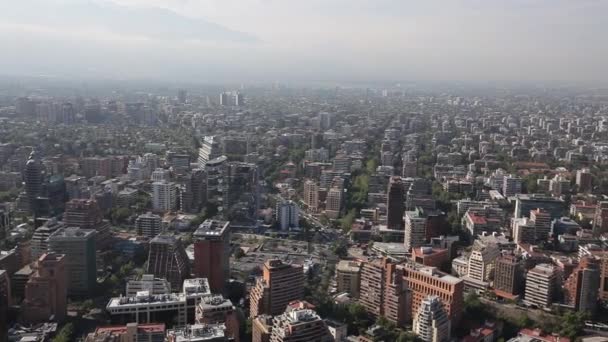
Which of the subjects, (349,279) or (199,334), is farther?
(349,279)

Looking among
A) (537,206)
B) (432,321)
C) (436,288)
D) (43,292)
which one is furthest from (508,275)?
(43,292)

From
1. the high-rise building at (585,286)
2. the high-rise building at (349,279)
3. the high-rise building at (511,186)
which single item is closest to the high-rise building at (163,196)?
the high-rise building at (349,279)

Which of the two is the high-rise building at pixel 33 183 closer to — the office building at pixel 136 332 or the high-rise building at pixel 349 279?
the office building at pixel 136 332

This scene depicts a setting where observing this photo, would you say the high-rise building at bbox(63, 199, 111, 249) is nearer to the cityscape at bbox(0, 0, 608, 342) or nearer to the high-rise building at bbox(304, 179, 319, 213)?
the cityscape at bbox(0, 0, 608, 342)

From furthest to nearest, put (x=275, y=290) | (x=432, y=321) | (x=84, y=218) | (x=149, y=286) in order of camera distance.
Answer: (x=84, y=218)
(x=149, y=286)
(x=275, y=290)
(x=432, y=321)

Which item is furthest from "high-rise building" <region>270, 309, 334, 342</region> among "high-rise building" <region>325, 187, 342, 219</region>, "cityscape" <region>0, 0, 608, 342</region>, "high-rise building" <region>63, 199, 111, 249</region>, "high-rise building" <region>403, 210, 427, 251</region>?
"high-rise building" <region>325, 187, 342, 219</region>

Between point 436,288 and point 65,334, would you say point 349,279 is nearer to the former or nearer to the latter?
point 436,288
